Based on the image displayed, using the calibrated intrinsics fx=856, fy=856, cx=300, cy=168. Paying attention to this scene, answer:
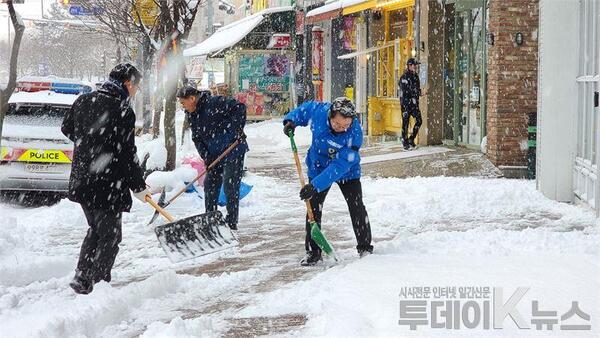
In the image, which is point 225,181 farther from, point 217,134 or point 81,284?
point 81,284

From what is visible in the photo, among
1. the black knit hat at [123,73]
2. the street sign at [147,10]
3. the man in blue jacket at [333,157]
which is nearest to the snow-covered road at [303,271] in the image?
the man in blue jacket at [333,157]

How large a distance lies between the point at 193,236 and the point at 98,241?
1225 mm

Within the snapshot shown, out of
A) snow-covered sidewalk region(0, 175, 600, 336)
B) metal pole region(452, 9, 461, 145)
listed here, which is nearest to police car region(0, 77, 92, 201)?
snow-covered sidewalk region(0, 175, 600, 336)

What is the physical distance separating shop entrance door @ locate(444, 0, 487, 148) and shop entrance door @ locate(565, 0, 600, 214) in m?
5.57

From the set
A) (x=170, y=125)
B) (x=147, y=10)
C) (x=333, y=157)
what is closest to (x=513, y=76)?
(x=170, y=125)

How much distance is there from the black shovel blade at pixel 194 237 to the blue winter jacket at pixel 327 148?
1.06 meters

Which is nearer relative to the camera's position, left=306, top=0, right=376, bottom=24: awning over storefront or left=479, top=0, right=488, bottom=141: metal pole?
left=479, top=0, right=488, bottom=141: metal pole

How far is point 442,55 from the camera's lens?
1827 cm

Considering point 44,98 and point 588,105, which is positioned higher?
point 44,98

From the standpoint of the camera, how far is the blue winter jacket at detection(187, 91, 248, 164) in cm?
922

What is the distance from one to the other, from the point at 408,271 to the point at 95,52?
6515 cm

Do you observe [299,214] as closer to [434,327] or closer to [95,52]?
[434,327]

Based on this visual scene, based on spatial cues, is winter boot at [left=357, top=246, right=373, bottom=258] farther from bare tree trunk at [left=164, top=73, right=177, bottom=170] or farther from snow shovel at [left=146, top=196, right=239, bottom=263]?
bare tree trunk at [left=164, top=73, right=177, bottom=170]

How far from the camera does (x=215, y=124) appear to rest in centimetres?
927
